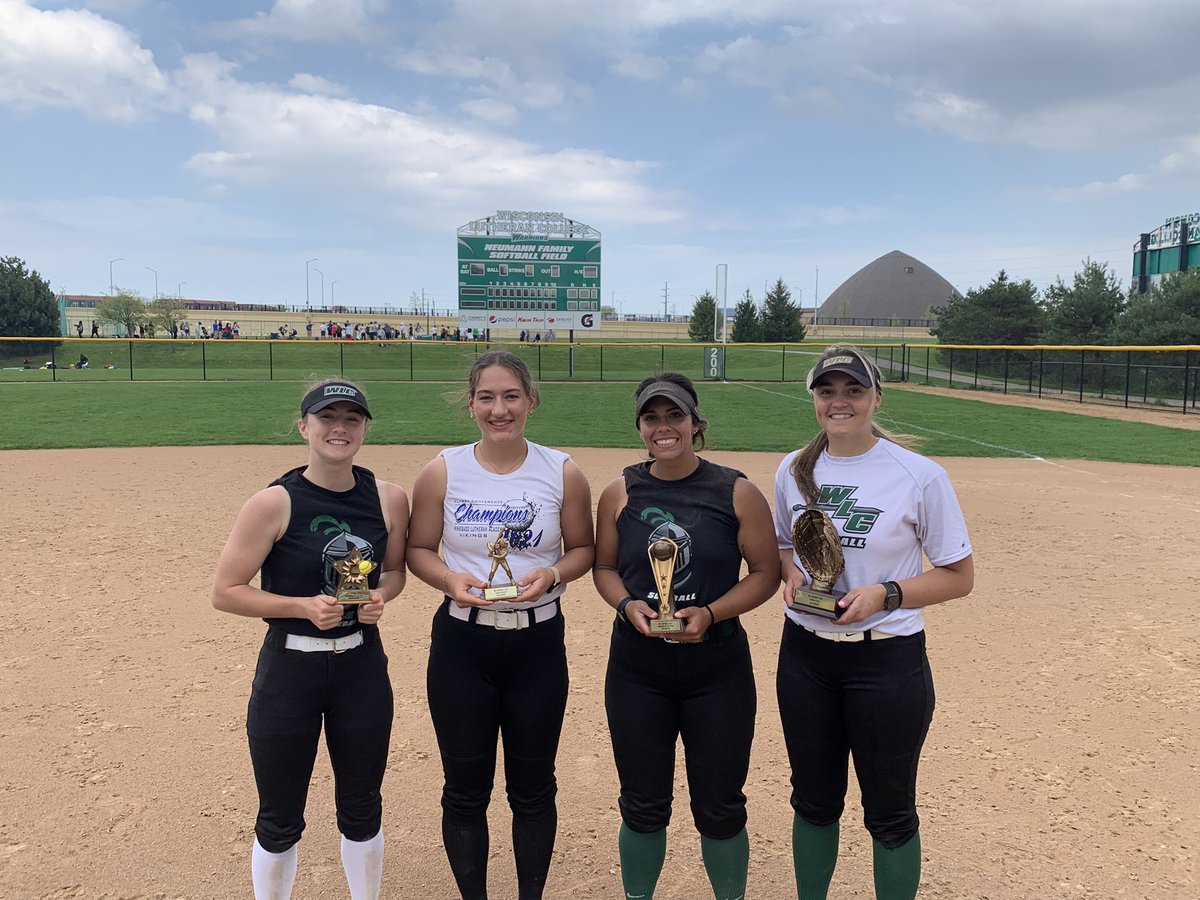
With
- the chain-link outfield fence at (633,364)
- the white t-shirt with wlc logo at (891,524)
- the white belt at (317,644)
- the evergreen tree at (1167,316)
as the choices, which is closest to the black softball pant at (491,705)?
the white belt at (317,644)

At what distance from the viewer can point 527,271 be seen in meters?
34.0

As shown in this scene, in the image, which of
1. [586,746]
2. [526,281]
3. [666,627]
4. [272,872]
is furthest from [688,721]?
[526,281]

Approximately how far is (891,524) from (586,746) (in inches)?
94.1

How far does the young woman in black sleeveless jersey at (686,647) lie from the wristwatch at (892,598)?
0.40 metres

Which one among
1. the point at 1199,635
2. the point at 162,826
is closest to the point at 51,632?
the point at 162,826

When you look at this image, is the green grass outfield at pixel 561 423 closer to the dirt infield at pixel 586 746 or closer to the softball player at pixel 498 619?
the dirt infield at pixel 586 746

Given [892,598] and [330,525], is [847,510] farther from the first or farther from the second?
[330,525]

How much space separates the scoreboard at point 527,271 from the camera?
33750 millimetres

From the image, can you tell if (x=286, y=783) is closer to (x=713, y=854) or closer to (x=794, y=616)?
(x=713, y=854)

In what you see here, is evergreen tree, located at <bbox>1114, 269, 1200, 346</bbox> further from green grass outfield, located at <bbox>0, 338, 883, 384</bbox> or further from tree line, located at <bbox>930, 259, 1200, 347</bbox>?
green grass outfield, located at <bbox>0, 338, 883, 384</bbox>

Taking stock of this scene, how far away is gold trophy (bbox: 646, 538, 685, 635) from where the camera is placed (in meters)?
2.50

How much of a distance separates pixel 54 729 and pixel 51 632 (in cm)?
168

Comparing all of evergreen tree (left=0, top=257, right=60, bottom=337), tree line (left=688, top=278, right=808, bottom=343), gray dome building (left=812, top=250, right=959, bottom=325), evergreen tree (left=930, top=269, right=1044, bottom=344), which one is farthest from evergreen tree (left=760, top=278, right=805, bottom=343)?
gray dome building (left=812, top=250, right=959, bottom=325)

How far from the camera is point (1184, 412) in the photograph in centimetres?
2198
